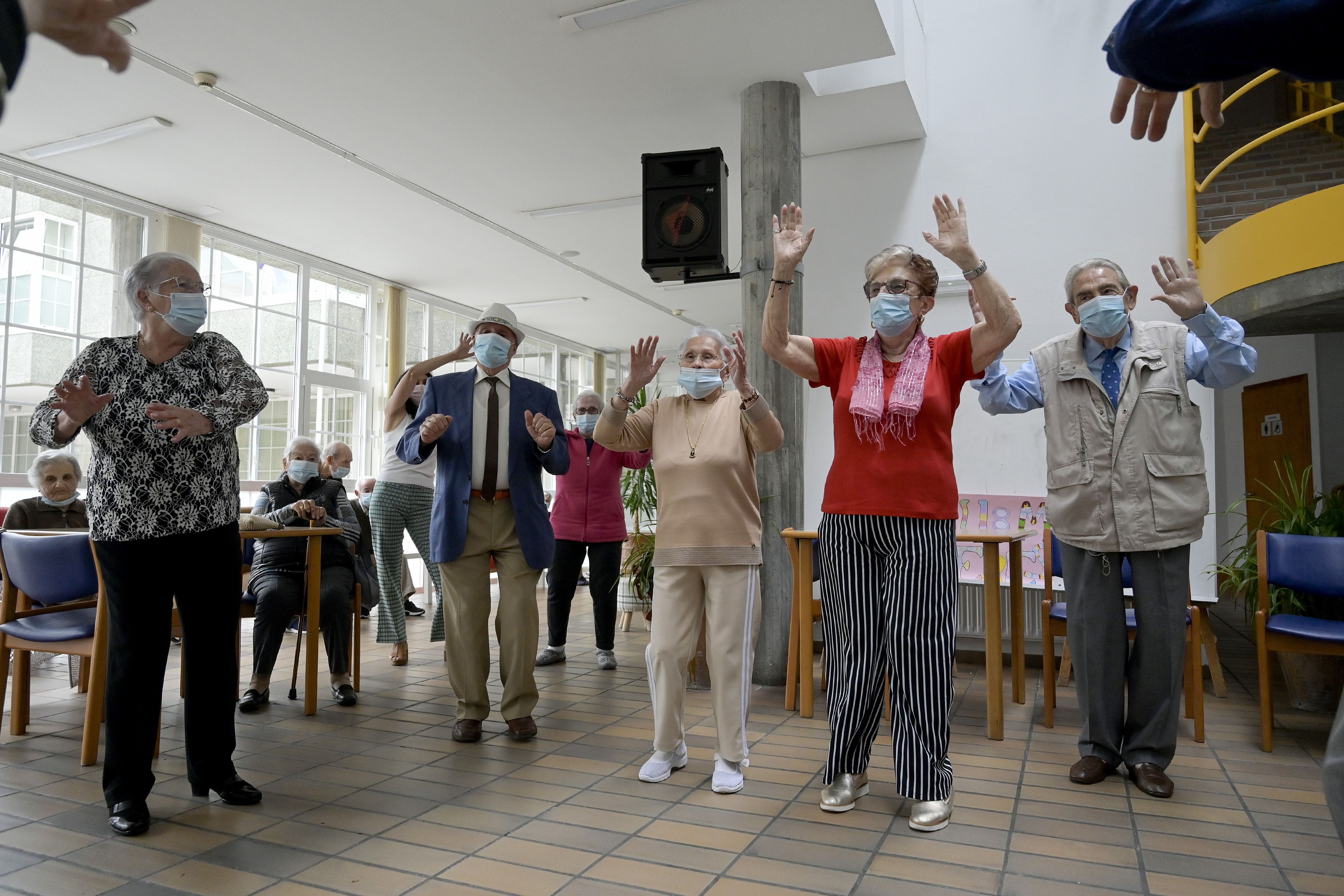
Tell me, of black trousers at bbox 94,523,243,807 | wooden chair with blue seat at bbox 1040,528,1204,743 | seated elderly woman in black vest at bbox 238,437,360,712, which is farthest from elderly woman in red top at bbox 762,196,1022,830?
seated elderly woman in black vest at bbox 238,437,360,712

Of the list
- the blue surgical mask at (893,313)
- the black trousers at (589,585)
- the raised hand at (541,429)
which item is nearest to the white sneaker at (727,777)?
the raised hand at (541,429)

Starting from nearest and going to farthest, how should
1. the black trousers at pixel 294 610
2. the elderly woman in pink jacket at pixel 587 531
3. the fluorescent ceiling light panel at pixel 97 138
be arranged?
the black trousers at pixel 294 610
the elderly woman in pink jacket at pixel 587 531
the fluorescent ceiling light panel at pixel 97 138

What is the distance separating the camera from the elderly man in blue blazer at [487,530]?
11.0ft

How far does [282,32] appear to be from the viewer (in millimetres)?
4496

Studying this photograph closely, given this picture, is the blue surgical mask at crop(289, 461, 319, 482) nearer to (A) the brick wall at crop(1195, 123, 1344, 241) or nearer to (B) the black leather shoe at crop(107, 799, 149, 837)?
(B) the black leather shoe at crop(107, 799, 149, 837)

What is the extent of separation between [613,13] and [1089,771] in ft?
12.2

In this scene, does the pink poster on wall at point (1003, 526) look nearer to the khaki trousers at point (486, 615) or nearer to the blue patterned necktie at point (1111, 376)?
the blue patterned necktie at point (1111, 376)

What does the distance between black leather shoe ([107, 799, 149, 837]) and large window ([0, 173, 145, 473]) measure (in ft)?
15.7

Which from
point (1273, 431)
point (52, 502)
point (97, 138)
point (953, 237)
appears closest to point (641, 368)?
point (953, 237)

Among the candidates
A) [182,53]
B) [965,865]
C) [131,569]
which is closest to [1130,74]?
[965,865]

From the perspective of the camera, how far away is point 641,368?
2869 mm

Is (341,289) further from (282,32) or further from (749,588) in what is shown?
(749,588)

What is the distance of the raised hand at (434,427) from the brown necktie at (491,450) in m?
0.20

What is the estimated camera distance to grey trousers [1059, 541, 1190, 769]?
9.20 ft
